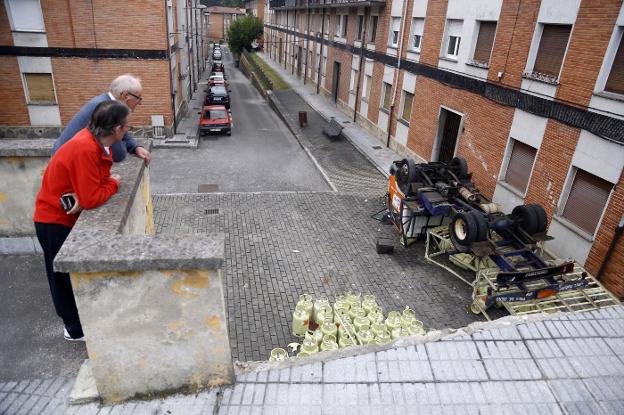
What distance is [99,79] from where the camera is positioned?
60.8ft

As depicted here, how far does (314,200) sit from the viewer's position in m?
14.1

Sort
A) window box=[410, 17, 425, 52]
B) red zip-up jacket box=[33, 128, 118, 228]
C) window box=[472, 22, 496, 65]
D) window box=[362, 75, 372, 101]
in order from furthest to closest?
window box=[362, 75, 372, 101] → window box=[410, 17, 425, 52] → window box=[472, 22, 496, 65] → red zip-up jacket box=[33, 128, 118, 228]

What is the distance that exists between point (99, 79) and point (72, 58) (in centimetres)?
129

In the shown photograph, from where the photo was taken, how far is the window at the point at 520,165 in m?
11.5

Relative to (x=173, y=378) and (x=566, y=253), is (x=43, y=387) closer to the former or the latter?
(x=173, y=378)

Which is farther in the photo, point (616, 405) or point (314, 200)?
point (314, 200)

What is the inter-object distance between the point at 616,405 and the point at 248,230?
934cm

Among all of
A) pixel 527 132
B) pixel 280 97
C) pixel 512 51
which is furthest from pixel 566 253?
pixel 280 97

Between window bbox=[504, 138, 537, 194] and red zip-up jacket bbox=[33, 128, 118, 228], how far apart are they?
11.2m

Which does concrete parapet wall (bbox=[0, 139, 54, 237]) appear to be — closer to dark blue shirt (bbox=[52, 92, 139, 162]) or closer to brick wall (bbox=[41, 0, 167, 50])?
dark blue shirt (bbox=[52, 92, 139, 162])

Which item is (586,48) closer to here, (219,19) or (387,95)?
(387,95)

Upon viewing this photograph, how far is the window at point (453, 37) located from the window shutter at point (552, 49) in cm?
425

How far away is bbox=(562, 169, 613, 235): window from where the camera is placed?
29.9ft

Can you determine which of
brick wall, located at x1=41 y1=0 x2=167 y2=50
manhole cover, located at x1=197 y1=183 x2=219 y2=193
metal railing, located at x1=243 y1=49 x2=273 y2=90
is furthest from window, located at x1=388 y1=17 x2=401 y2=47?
metal railing, located at x1=243 y1=49 x2=273 y2=90
